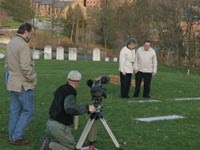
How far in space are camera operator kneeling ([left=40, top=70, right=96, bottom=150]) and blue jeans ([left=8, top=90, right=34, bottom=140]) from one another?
0.93 metres

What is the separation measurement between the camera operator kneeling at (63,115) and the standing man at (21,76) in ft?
3.11

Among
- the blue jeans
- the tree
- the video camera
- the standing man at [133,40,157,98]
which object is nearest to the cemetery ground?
the blue jeans

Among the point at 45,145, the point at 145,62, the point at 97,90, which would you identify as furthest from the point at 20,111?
the point at 145,62

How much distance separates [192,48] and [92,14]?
2077 cm

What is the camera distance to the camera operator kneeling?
813 centimetres

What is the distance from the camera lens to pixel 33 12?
74000 millimetres

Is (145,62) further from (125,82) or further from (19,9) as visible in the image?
(19,9)

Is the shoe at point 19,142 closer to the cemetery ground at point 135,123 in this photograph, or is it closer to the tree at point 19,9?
the cemetery ground at point 135,123

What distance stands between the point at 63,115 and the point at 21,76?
4.15 feet

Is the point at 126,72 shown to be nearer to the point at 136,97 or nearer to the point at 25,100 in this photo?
the point at 136,97

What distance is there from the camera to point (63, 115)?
27.4 ft

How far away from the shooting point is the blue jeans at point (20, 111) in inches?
362

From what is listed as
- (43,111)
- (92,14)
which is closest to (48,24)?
(92,14)

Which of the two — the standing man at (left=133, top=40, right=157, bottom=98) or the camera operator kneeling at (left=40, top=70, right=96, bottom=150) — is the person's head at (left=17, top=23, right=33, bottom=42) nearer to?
the camera operator kneeling at (left=40, top=70, right=96, bottom=150)
